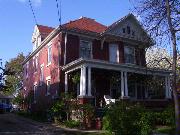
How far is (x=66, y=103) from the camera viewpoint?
22.9 meters

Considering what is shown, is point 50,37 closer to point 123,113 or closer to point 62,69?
point 62,69

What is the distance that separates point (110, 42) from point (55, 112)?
9.97 m

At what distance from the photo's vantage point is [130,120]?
47.5 ft

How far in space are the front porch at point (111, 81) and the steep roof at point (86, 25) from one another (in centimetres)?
433

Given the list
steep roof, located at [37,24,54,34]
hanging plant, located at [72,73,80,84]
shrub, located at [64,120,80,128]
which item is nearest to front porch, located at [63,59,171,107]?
hanging plant, located at [72,73,80,84]

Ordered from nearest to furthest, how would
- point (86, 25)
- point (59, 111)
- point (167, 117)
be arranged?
point (167, 117), point (59, 111), point (86, 25)

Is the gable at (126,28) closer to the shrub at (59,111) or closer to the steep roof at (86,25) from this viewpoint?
the steep roof at (86,25)

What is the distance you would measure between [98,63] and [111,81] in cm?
477

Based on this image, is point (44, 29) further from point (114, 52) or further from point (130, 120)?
point (130, 120)

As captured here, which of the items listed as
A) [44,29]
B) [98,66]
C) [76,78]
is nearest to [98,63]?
[98,66]

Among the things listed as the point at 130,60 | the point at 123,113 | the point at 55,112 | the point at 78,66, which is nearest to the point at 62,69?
the point at 78,66

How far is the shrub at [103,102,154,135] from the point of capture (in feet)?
47.0

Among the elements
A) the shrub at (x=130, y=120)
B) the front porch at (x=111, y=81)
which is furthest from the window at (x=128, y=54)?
the shrub at (x=130, y=120)

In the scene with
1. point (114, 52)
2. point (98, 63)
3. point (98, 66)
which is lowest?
point (98, 66)
